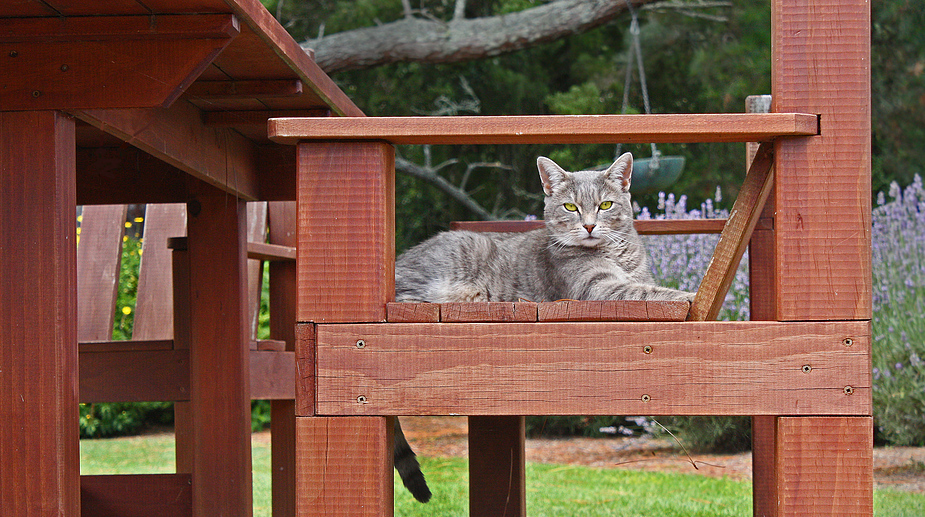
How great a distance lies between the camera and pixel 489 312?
5.42ft

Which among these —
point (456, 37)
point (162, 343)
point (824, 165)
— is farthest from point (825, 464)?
point (456, 37)

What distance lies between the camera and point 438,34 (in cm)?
741

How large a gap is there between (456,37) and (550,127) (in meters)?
6.00

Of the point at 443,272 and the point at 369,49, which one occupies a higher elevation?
the point at 369,49

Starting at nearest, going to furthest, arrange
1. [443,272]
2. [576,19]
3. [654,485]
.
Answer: [443,272] < [654,485] < [576,19]

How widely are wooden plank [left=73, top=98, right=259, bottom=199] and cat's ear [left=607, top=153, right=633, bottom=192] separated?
124 centimetres

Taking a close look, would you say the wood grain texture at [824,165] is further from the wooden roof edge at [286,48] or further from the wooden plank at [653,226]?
the wooden plank at [653,226]

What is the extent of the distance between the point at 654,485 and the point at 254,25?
11.8 feet

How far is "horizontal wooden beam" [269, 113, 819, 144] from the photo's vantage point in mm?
1603

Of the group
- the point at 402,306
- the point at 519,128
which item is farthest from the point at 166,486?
the point at 519,128

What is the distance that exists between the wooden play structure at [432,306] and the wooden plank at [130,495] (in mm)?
916

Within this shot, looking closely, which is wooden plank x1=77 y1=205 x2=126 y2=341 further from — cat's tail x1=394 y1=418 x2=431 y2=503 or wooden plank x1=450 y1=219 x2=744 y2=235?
cat's tail x1=394 y1=418 x2=431 y2=503

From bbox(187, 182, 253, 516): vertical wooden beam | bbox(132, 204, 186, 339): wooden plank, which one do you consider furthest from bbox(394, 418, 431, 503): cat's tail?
bbox(132, 204, 186, 339): wooden plank

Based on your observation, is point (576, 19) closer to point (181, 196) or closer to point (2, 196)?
point (181, 196)
